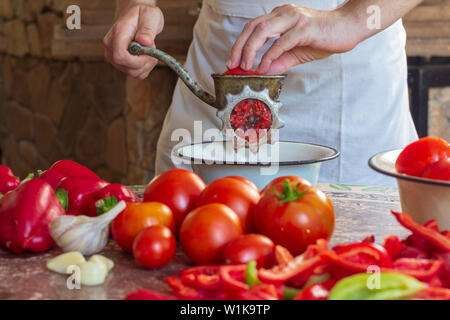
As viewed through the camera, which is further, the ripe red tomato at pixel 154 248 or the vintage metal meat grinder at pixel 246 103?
the vintage metal meat grinder at pixel 246 103

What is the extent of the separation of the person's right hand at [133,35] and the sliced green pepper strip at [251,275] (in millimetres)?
915

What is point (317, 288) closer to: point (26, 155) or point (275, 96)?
point (275, 96)

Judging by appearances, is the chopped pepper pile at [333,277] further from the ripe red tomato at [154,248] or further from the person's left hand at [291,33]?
the person's left hand at [291,33]

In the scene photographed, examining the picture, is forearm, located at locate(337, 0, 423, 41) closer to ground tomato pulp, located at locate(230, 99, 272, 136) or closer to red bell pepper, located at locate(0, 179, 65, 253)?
ground tomato pulp, located at locate(230, 99, 272, 136)

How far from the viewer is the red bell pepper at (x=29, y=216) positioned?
96 cm

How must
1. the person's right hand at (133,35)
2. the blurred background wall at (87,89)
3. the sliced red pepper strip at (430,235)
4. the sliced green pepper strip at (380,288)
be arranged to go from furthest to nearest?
the blurred background wall at (87,89), the person's right hand at (133,35), the sliced red pepper strip at (430,235), the sliced green pepper strip at (380,288)

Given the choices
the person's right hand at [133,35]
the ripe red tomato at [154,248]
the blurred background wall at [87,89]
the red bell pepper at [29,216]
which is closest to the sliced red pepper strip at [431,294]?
the ripe red tomato at [154,248]

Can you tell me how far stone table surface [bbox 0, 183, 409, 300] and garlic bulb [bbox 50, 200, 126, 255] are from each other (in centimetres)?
3

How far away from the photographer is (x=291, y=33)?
1399 mm

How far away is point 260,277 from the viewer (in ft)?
2.43

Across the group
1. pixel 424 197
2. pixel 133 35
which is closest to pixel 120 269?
pixel 424 197

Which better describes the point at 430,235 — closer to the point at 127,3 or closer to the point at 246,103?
the point at 246,103

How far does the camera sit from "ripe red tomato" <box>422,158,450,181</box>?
950mm

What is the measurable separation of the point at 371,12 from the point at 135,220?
0.79 metres
